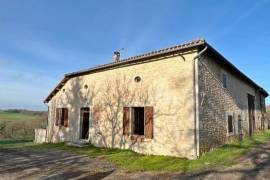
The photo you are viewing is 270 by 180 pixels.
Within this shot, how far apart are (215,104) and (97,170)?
5934 mm

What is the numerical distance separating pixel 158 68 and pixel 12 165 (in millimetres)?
6866

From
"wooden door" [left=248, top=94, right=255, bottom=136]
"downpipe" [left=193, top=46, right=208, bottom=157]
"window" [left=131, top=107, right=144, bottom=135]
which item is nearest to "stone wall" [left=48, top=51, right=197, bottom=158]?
"downpipe" [left=193, top=46, right=208, bottom=157]

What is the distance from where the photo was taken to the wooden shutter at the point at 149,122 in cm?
980

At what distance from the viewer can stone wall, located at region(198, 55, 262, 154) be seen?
355 inches

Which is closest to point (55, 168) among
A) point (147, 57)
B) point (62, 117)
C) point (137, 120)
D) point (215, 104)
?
point (137, 120)

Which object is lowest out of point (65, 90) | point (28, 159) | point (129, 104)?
point (28, 159)

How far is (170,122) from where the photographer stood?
9.27 m

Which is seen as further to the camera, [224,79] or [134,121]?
[224,79]

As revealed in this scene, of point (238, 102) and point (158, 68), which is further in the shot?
point (238, 102)

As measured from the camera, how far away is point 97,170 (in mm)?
7332

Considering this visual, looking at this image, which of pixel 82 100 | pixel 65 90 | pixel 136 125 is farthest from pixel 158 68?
pixel 65 90

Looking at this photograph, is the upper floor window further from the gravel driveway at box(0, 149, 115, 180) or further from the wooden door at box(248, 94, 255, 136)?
the gravel driveway at box(0, 149, 115, 180)

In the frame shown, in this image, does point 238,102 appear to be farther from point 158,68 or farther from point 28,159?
point 28,159

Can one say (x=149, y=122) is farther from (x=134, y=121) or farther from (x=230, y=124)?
(x=230, y=124)
